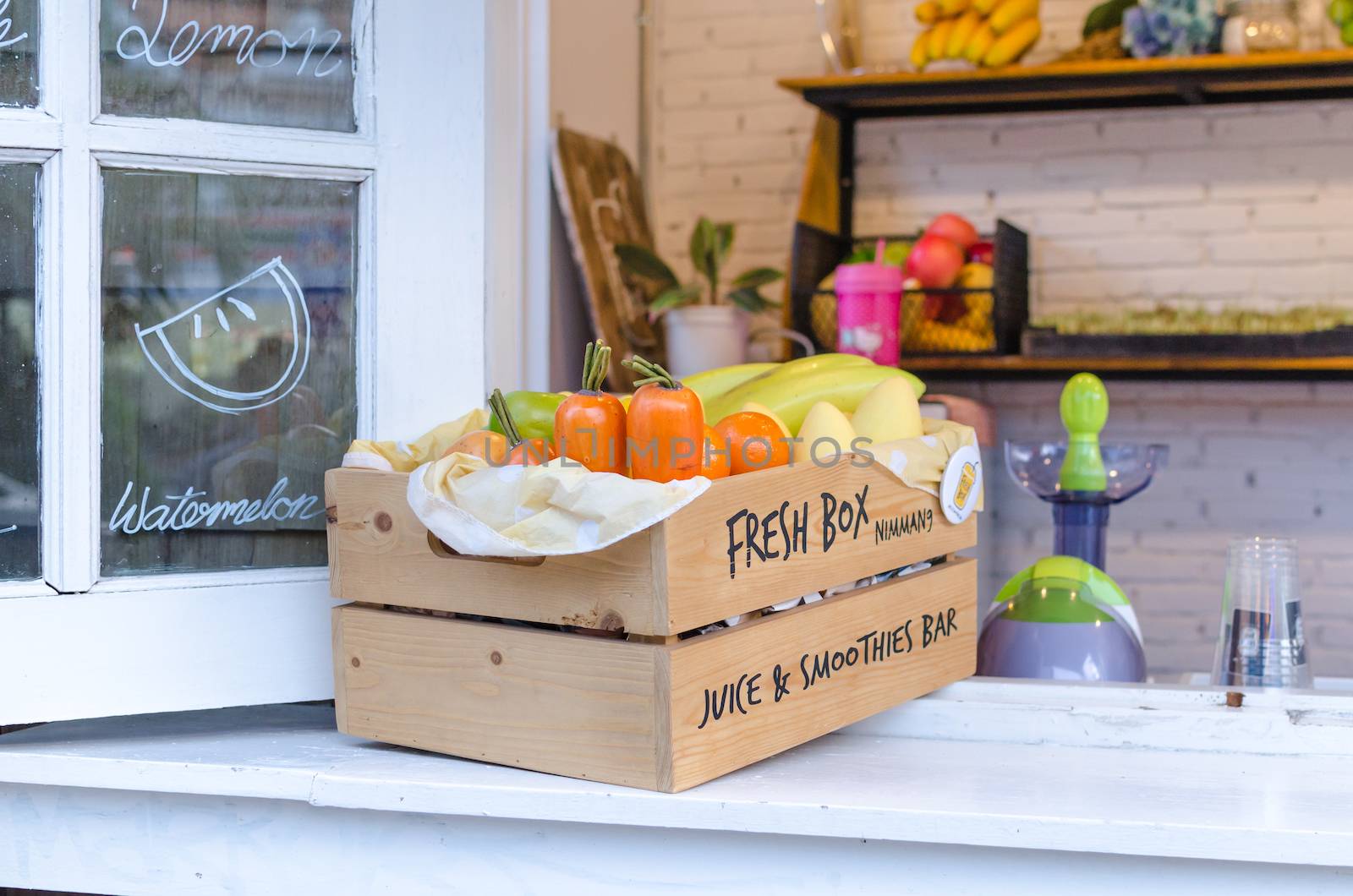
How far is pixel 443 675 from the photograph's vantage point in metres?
1.08

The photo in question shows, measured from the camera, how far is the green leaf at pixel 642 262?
2619 mm

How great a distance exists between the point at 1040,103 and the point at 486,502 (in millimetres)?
2498

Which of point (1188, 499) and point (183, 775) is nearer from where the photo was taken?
point (183, 775)

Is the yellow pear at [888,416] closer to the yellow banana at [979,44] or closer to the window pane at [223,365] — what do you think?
the window pane at [223,365]

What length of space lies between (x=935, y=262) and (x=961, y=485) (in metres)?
1.63

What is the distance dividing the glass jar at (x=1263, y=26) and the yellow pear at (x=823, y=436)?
6.40 feet

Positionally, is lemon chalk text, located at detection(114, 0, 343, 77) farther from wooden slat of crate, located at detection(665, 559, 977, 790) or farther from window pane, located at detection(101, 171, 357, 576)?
wooden slat of crate, located at detection(665, 559, 977, 790)

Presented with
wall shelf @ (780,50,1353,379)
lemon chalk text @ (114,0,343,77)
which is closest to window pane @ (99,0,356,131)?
lemon chalk text @ (114,0,343,77)

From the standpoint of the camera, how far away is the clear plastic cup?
140 centimetres

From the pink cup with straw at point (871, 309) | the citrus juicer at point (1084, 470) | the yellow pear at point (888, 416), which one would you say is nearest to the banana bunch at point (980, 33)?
the pink cup with straw at point (871, 309)

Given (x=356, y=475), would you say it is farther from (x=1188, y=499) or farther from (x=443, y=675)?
(x=1188, y=499)

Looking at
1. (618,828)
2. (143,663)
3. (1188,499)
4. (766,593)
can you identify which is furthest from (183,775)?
(1188,499)

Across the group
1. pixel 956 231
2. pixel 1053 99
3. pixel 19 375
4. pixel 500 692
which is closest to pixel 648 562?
pixel 500 692

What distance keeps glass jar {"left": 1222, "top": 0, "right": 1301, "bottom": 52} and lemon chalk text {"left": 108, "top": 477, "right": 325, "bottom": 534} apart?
2224 millimetres
